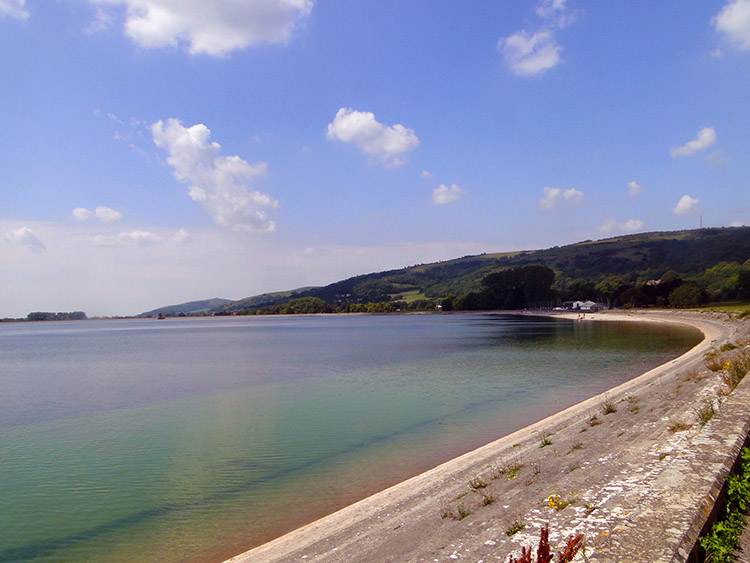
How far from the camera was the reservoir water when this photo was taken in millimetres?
8445

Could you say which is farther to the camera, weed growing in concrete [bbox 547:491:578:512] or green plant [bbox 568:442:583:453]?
green plant [bbox 568:442:583:453]

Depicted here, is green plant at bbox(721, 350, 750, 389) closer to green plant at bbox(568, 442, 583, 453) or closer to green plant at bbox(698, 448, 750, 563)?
green plant at bbox(568, 442, 583, 453)

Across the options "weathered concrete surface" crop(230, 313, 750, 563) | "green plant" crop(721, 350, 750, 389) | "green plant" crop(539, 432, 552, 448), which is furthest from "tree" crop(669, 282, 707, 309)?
"green plant" crop(539, 432, 552, 448)

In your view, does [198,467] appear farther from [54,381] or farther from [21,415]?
[54,381]

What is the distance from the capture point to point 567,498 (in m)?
5.88

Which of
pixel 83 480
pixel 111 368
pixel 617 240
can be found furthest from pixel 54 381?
pixel 617 240

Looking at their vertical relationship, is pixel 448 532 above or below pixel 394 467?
above

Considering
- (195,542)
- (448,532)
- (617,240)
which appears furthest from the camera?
(617,240)

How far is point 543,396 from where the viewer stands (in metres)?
18.5

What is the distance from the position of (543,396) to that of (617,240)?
620ft

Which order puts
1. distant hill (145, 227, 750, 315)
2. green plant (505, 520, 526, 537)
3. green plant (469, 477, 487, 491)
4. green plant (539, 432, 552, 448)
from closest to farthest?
green plant (505, 520, 526, 537) < green plant (469, 477, 487, 491) < green plant (539, 432, 552, 448) < distant hill (145, 227, 750, 315)

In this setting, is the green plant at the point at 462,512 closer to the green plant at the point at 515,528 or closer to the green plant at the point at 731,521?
the green plant at the point at 515,528

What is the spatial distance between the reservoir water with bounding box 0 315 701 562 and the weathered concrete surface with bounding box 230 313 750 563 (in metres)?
1.54

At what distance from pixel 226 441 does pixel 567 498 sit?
1025cm
